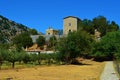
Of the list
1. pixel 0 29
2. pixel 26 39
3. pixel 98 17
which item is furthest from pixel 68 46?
pixel 0 29

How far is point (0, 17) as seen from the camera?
19900 cm

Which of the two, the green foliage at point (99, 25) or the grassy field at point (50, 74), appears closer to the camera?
the grassy field at point (50, 74)

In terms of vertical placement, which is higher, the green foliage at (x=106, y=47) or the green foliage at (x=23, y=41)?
the green foliage at (x=23, y=41)

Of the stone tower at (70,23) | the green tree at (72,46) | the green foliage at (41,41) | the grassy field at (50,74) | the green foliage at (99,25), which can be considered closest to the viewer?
the grassy field at (50,74)

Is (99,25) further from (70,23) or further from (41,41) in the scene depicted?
(41,41)

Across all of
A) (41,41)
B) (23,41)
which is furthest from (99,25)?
(23,41)

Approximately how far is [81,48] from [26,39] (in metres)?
34.9

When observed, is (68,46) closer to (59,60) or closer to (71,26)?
(59,60)

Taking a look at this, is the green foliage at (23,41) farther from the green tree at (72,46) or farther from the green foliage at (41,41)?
the green tree at (72,46)

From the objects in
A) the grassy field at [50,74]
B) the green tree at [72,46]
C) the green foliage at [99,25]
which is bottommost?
the grassy field at [50,74]

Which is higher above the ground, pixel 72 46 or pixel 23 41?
pixel 23 41

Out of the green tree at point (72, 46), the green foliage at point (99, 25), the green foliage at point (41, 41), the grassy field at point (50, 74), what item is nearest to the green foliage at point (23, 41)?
the green foliage at point (41, 41)

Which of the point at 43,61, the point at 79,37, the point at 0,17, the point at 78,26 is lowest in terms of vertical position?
the point at 43,61

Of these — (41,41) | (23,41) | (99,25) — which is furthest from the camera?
(99,25)
